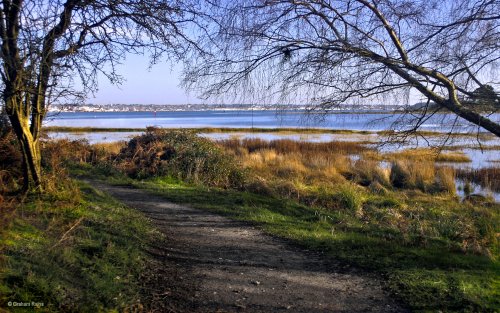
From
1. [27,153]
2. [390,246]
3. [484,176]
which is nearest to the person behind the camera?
[390,246]

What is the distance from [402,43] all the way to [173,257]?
166 inches

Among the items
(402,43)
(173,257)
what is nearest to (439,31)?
(402,43)

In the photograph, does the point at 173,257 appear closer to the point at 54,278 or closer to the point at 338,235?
the point at 54,278

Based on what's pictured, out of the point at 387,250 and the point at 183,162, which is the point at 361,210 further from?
the point at 183,162

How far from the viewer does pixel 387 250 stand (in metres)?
7.25

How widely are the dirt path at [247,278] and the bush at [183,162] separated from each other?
672cm

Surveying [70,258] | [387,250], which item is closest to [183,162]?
[387,250]

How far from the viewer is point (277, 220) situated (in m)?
9.35

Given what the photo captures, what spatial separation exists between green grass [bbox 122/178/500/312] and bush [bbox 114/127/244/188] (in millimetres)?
3074

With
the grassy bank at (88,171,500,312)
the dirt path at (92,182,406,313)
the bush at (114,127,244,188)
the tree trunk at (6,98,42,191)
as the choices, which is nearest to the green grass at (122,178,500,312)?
the grassy bank at (88,171,500,312)

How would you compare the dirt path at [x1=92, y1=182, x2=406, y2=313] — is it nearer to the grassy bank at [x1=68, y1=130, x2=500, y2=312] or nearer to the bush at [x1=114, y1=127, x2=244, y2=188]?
the grassy bank at [x1=68, y1=130, x2=500, y2=312]

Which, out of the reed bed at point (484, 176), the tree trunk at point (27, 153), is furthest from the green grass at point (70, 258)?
the reed bed at point (484, 176)

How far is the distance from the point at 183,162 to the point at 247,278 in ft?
32.8

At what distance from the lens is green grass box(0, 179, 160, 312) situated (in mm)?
4582
